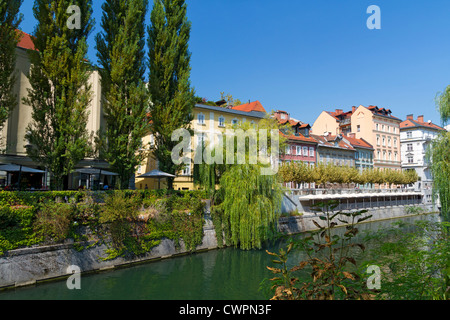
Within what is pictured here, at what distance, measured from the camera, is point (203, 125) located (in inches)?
1561

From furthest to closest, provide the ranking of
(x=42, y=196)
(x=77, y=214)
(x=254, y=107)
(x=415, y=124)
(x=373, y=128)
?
(x=415, y=124) < (x=373, y=128) < (x=254, y=107) < (x=77, y=214) < (x=42, y=196)

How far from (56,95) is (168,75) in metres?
8.80

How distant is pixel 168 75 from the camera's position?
2523 cm

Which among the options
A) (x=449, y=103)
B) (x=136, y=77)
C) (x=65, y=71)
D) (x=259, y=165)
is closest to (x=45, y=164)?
(x=65, y=71)

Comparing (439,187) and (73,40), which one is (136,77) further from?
(439,187)

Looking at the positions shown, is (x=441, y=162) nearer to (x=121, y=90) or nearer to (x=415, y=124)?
(x=121, y=90)

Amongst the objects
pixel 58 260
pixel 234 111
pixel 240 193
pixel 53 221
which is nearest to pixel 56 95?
pixel 53 221

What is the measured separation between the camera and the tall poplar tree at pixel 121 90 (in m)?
21.5

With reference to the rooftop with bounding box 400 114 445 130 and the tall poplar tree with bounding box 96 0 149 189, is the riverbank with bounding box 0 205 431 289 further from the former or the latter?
the rooftop with bounding box 400 114 445 130

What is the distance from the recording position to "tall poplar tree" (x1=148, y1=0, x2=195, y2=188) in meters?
24.7

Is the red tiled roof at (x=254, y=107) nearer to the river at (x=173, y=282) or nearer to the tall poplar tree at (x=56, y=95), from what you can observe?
the river at (x=173, y=282)

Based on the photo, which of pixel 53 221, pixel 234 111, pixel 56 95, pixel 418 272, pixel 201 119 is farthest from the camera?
pixel 234 111

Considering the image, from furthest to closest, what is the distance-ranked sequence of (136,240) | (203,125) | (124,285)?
(203,125) < (136,240) < (124,285)
